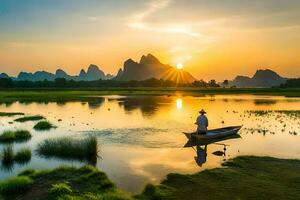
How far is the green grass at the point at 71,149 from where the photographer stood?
2842 centimetres

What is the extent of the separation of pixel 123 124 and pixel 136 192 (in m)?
30.3

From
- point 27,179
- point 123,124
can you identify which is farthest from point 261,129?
point 27,179

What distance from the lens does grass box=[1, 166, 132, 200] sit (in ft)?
58.2

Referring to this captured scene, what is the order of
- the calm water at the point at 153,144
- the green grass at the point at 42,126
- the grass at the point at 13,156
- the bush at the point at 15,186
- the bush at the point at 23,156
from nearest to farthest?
the bush at the point at 15,186
the calm water at the point at 153,144
the grass at the point at 13,156
the bush at the point at 23,156
the green grass at the point at 42,126

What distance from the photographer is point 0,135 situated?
37.4 m

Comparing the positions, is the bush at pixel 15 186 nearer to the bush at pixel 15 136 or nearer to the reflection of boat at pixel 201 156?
the reflection of boat at pixel 201 156

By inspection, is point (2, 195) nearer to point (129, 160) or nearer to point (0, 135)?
point (129, 160)

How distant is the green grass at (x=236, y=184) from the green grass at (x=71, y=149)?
872 centimetres

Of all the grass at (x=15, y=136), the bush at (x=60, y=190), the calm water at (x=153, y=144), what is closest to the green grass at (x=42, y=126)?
the calm water at (x=153, y=144)

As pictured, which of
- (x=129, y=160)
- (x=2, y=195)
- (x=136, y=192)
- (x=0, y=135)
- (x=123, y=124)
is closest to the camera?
(x=2, y=195)

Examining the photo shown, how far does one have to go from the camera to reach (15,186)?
1903 cm

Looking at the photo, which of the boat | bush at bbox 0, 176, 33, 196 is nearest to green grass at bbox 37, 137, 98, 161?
bush at bbox 0, 176, 33, 196

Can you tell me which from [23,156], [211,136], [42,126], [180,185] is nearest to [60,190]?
[180,185]

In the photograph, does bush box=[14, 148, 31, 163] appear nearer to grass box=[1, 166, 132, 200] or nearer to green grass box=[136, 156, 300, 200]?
grass box=[1, 166, 132, 200]
